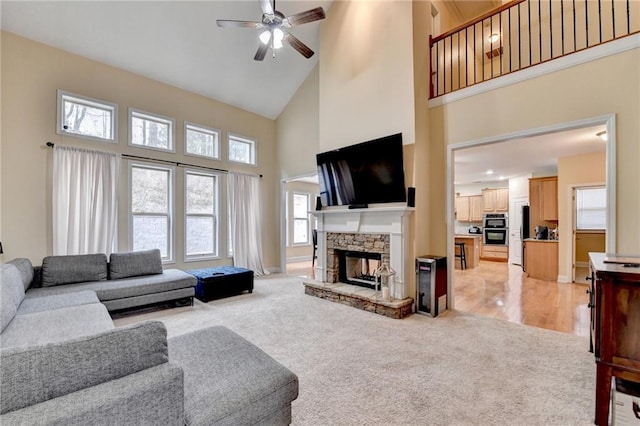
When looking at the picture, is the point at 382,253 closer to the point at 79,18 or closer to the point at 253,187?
the point at 253,187

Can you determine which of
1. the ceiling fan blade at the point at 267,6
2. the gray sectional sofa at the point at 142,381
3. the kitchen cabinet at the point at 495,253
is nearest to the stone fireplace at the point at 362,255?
the gray sectional sofa at the point at 142,381

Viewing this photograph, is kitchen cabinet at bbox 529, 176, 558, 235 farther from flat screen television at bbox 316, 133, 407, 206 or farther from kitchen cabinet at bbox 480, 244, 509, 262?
flat screen television at bbox 316, 133, 407, 206

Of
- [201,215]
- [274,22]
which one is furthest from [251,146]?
[274,22]

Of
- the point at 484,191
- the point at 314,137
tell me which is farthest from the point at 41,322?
the point at 484,191

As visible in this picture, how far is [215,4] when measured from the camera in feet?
14.3

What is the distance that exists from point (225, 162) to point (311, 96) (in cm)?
237

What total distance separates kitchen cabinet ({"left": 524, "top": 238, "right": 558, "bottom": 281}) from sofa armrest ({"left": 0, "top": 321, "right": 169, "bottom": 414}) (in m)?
7.31

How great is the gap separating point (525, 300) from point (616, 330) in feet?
10.6

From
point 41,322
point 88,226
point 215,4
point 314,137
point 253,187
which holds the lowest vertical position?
point 41,322

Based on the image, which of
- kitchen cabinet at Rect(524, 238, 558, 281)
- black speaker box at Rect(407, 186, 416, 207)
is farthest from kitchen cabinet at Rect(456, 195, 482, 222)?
black speaker box at Rect(407, 186, 416, 207)

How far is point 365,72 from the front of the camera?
175 inches

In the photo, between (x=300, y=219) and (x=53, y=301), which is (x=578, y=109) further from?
(x=300, y=219)

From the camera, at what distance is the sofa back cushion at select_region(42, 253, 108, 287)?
3.51 metres

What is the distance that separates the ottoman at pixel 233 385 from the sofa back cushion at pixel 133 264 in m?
2.91
